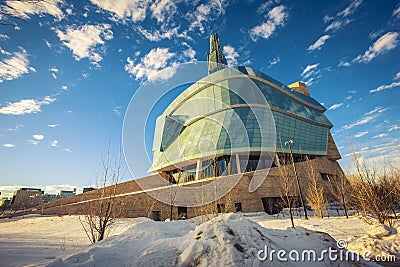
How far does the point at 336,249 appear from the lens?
196 inches

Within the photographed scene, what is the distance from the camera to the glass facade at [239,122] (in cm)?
3422

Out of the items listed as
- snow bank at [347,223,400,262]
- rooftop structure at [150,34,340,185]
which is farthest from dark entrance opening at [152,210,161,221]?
snow bank at [347,223,400,262]

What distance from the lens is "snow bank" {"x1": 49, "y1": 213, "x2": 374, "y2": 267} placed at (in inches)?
147

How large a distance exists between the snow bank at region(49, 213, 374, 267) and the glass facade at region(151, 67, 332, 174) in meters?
26.2

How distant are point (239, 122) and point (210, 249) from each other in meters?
33.0

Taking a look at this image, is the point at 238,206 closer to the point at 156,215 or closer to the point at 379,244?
the point at 156,215

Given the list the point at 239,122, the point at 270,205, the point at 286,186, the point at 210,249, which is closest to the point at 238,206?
the point at 270,205

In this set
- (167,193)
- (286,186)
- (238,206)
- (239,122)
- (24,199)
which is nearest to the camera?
(286,186)

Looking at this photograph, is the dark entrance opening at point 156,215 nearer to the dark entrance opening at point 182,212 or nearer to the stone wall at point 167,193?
the stone wall at point 167,193

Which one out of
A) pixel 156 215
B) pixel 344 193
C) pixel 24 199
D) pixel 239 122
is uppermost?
pixel 239 122

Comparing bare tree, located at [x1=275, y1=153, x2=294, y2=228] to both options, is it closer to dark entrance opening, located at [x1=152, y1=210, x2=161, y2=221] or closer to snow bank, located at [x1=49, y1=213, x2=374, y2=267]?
snow bank, located at [x1=49, y1=213, x2=374, y2=267]

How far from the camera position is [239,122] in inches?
1407

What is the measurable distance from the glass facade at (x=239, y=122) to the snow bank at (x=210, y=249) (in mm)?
26205

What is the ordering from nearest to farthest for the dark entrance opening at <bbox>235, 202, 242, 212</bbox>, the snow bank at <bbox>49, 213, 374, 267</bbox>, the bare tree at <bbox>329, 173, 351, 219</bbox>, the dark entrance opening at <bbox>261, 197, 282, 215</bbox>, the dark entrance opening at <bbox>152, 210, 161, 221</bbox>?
the snow bank at <bbox>49, 213, 374, 267</bbox>
the bare tree at <bbox>329, 173, 351, 219</bbox>
the dark entrance opening at <bbox>152, 210, 161, 221</bbox>
the dark entrance opening at <bbox>235, 202, 242, 212</bbox>
the dark entrance opening at <bbox>261, 197, 282, 215</bbox>
